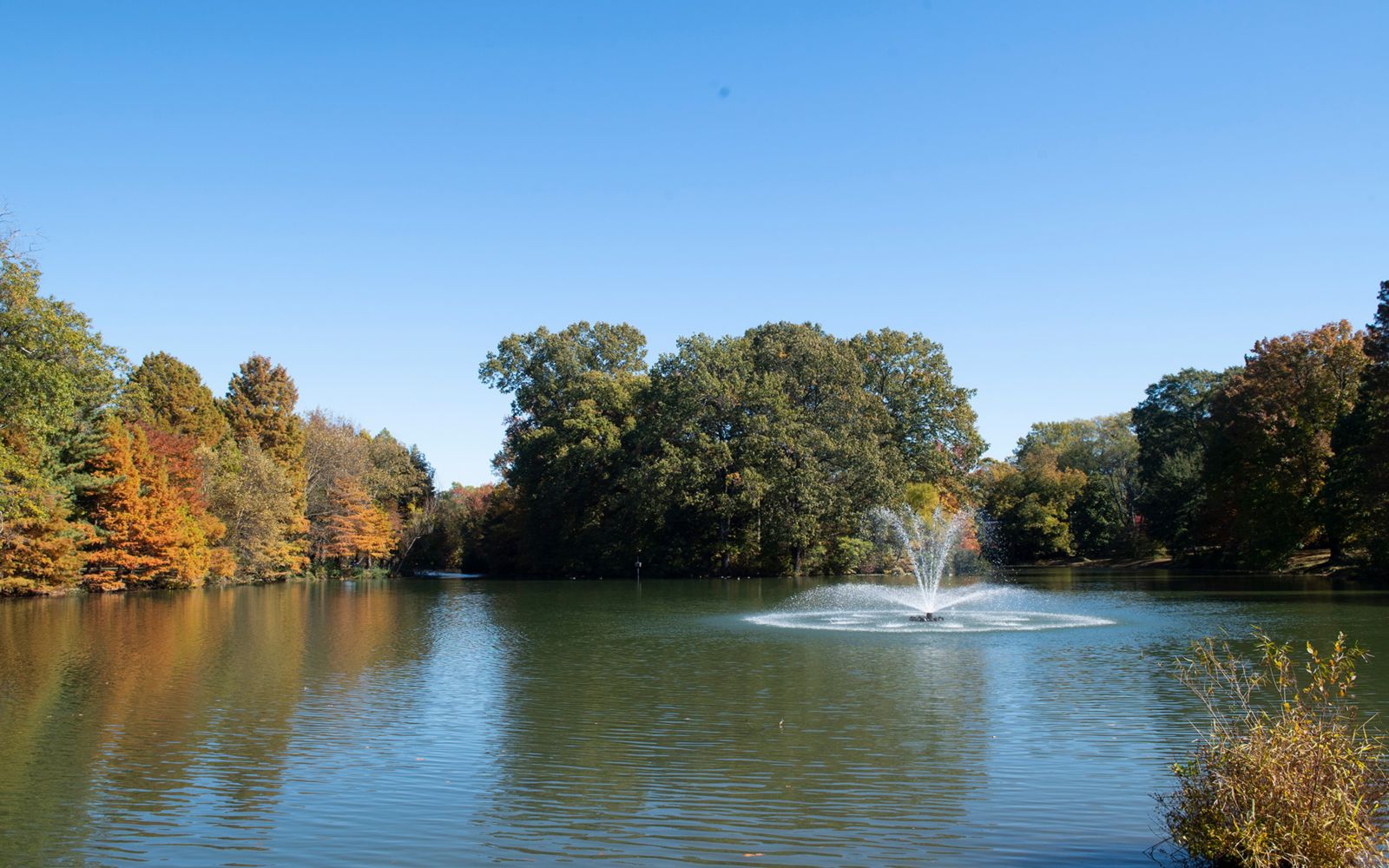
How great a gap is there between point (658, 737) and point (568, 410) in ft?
177

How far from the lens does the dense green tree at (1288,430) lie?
50.6m

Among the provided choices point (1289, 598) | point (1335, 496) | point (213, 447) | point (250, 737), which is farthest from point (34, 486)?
point (1335, 496)

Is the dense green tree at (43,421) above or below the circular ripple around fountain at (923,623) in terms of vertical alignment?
above

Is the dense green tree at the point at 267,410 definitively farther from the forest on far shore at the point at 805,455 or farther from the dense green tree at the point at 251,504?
the forest on far shore at the point at 805,455

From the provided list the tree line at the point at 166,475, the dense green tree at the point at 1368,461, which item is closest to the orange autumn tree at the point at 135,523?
the tree line at the point at 166,475

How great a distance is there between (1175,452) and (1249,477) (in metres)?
23.0

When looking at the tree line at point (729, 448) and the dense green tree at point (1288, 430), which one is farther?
the tree line at point (729, 448)

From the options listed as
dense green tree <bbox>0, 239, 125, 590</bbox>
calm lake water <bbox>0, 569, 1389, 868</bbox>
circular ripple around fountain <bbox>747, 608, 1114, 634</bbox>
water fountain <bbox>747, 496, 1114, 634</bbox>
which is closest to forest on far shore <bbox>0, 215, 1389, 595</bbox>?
dense green tree <bbox>0, 239, 125, 590</bbox>

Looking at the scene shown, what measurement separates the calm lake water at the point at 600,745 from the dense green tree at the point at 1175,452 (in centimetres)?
4547

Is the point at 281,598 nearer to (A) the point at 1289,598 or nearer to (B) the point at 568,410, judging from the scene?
(B) the point at 568,410

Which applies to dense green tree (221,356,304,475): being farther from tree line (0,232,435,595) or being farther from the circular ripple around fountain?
the circular ripple around fountain

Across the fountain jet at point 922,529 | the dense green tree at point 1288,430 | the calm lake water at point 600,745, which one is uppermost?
the dense green tree at point 1288,430

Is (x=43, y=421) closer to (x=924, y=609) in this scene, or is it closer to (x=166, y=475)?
(x=166, y=475)

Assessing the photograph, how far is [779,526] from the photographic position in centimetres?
5806
